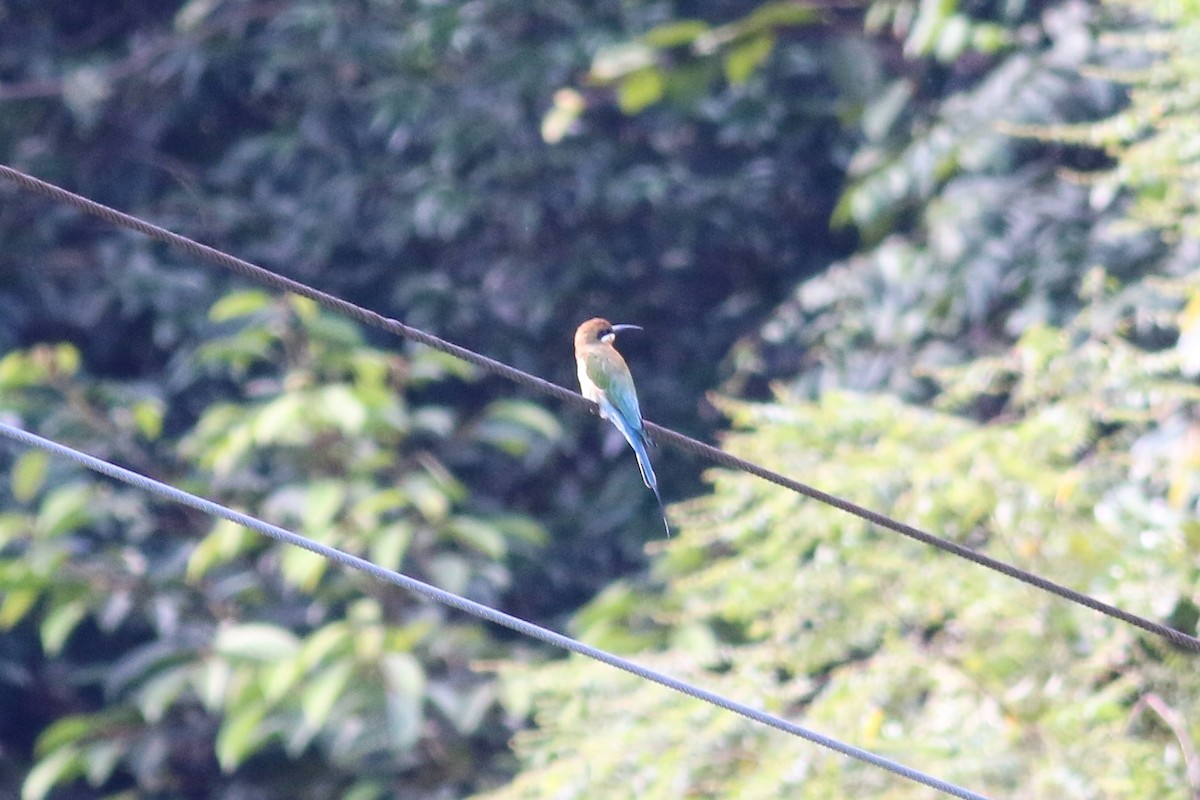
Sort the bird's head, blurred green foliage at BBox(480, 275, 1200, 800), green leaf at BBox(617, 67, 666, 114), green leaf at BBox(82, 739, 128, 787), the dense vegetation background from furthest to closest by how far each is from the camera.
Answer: green leaf at BBox(617, 67, 666, 114) → green leaf at BBox(82, 739, 128, 787) → the bird's head → the dense vegetation background → blurred green foliage at BBox(480, 275, 1200, 800)

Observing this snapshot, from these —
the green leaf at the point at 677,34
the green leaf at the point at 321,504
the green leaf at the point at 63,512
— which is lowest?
the green leaf at the point at 321,504

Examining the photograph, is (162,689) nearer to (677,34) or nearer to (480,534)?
(480,534)

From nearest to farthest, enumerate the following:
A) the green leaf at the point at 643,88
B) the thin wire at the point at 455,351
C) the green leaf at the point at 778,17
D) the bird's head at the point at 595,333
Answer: the thin wire at the point at 455,351 → the bird's head at the point at 595,333 → the green leaf at the point at 778,17 → the green leaf at the point at 643,88

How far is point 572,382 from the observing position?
257 inches

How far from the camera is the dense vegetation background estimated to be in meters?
4.01

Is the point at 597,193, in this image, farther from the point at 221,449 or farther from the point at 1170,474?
the point at 1170,474

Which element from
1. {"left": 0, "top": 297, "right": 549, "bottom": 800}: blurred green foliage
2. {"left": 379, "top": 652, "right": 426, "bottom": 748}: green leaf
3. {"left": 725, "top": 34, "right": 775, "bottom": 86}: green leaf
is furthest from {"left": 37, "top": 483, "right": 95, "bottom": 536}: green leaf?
{"left": 725, "top": 34, "right": 775, "bottom": 86}: green leaf

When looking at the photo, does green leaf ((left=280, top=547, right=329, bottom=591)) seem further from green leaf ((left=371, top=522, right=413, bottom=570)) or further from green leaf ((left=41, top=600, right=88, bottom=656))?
green leaf ((left=41, top=600, right=88, bottom=656))

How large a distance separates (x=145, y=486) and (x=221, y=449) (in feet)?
7.71

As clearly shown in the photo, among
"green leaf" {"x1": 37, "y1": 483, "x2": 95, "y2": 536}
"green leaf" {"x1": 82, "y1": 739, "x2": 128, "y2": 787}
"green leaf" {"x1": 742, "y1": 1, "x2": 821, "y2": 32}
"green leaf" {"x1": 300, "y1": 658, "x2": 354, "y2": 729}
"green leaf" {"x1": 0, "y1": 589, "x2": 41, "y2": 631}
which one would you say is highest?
"green leaf" {"x1": 742, "y1": 1, "x2": 821, "y2": 32}

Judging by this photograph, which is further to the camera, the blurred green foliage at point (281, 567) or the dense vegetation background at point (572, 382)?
the blurred green foliage at point (281, 567)

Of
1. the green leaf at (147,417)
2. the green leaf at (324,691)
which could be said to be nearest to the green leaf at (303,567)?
the green leaf at (324,691)

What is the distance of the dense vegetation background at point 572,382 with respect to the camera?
401cm

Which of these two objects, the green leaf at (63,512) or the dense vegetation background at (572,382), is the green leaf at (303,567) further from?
the green leaf at (63,512)
